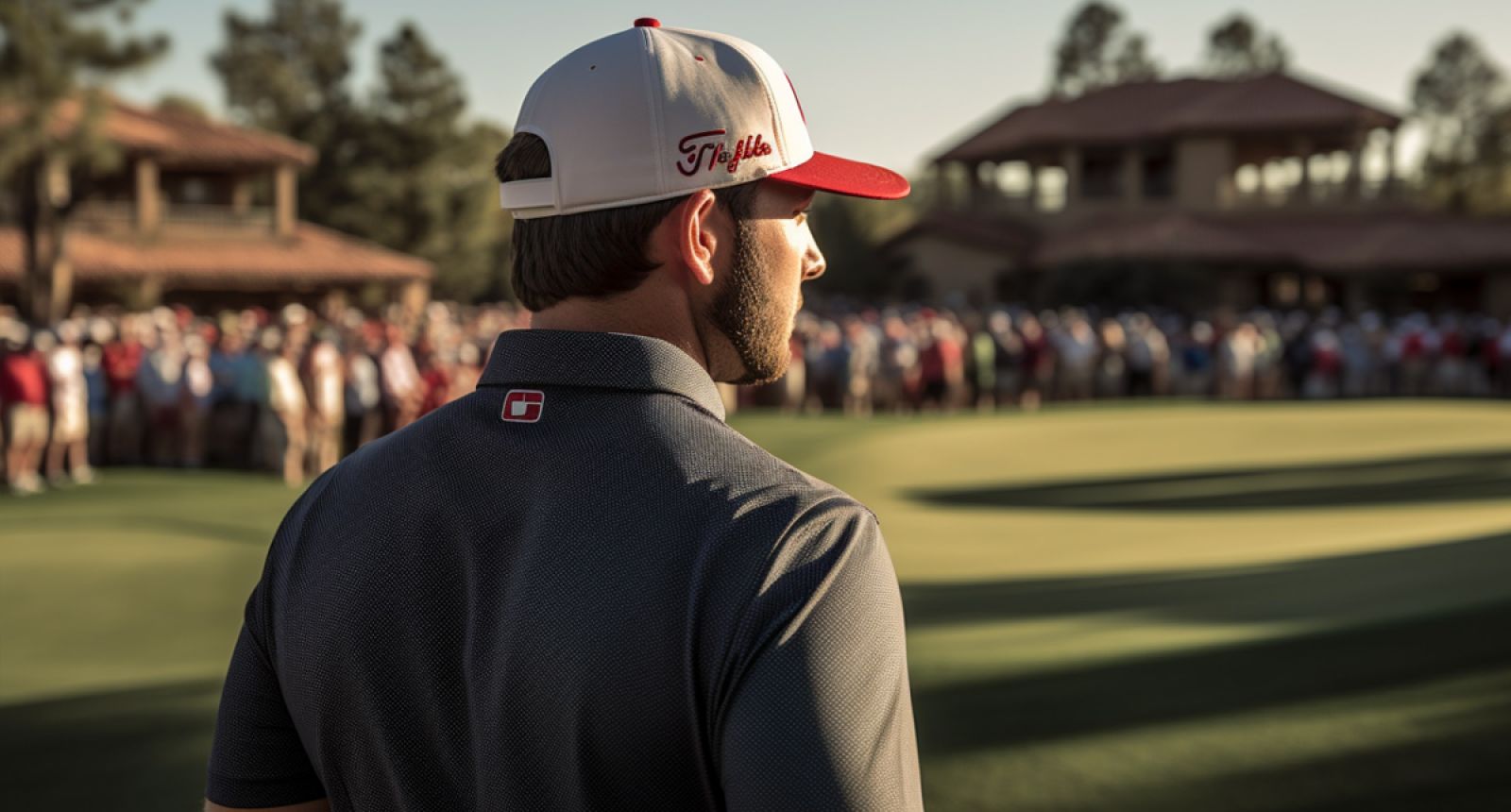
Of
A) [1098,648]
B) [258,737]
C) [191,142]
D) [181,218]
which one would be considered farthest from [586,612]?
[191,142]

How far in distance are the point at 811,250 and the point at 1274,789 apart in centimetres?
383

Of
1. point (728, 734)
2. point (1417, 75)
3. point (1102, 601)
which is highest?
point (1417, 75)

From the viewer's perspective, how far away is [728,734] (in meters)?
1.32

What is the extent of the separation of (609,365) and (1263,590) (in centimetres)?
673

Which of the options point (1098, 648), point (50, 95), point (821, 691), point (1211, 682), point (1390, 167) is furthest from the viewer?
point (1390, 167)

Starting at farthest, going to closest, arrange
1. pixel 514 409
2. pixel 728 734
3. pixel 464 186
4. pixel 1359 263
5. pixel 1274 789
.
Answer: pixel 464 186 → pixel 1359 263 → pixel 1274 789 → pixel 514 409 → pixel 728 734

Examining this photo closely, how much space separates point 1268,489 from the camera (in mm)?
15562

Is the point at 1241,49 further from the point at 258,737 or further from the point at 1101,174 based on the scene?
the point at 258,737

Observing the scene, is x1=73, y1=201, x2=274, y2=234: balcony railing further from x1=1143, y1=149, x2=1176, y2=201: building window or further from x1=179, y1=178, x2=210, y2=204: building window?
x1=1143, y1=149, x2=1176, y2=201: building window

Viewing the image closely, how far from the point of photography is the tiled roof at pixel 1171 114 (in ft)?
161

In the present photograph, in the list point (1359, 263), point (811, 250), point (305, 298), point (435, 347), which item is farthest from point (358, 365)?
point (1359, 263)

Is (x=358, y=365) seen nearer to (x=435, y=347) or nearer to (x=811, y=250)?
(x=435, y=347)

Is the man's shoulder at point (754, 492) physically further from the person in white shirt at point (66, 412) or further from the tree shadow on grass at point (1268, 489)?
the person in white shirt at point (66, 412)

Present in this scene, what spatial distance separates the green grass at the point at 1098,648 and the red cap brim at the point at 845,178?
345cm
